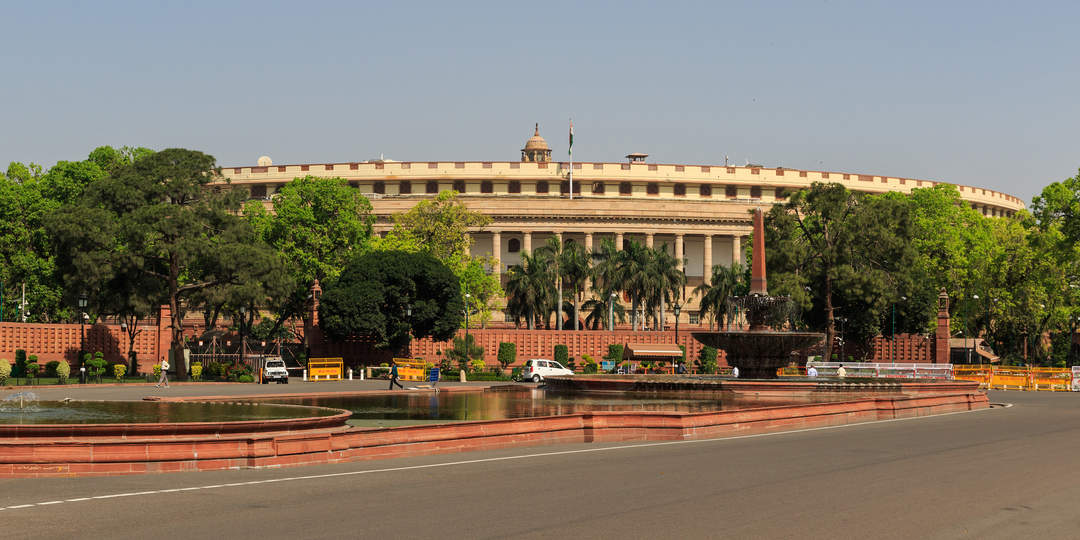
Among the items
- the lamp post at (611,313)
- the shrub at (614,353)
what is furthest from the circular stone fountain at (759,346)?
the lamp post at (611,313)

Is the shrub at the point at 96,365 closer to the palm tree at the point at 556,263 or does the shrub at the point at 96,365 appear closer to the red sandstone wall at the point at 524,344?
the red sandstone wall at the point at 524,344

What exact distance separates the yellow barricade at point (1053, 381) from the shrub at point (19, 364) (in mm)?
48144

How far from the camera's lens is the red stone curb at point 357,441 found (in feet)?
52.8

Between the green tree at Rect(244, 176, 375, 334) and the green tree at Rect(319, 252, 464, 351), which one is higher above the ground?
the green tree at Rect(244, 176, 375, 334)

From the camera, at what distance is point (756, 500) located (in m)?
13.8

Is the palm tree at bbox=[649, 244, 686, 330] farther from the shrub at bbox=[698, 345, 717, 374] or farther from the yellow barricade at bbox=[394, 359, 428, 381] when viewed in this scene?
the yellow barricade at bbox=[394, 359, 428, 381]

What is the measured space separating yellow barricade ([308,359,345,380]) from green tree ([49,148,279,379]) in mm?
5299

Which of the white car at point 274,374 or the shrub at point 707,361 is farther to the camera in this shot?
the shrub at point 707,361

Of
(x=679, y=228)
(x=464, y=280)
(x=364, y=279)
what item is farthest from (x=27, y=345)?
(x=679, y=228)

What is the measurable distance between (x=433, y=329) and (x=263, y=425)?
160ft

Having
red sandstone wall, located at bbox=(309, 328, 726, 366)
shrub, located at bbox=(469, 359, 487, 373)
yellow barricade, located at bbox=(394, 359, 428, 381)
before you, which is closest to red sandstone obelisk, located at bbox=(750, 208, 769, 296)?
yellow barricade, located at bbox=(394, 359, 428, 381)

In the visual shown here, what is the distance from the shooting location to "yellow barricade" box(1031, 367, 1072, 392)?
53406mm

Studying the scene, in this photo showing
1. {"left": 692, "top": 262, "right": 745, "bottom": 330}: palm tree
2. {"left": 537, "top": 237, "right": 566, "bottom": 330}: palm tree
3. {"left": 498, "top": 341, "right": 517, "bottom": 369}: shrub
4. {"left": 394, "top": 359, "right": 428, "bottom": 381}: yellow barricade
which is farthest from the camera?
{"left": 692, "top": 262, "right": 745, "bottom": 330}: palm tree

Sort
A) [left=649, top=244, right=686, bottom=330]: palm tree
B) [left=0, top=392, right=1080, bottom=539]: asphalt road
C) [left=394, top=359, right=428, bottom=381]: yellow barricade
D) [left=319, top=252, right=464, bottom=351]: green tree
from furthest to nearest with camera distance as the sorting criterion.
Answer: [left=649, top=244, right=686, bottom=330]: palm tree < [left=319, top=252, right=464, bottom=351]: green tree < [left=394, top=359, right=428, bottom=381]: yellow barricade < [left=0, top=392, right=1080, bottom=539]: asphalt road
